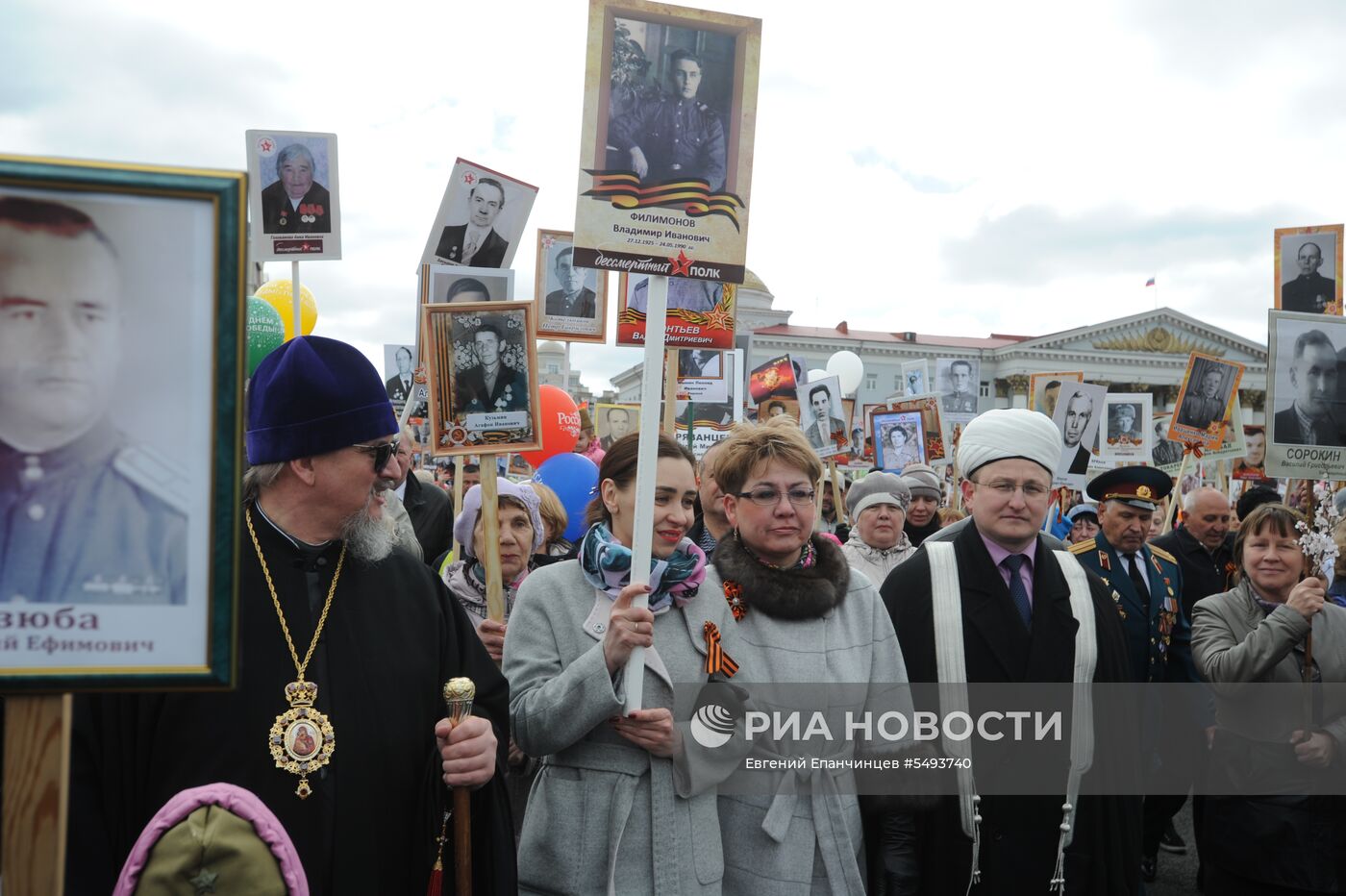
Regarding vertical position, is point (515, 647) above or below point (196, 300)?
below

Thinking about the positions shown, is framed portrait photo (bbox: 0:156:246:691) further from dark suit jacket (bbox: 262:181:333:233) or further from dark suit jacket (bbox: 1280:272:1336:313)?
dark suit jacket (bbox: 1280:272:1336:313)

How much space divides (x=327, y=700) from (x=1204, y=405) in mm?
9809

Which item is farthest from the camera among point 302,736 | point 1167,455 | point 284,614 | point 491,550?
point 1167,455

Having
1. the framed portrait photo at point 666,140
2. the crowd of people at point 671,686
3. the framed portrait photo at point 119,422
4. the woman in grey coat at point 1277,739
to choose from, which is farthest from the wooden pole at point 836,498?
the framed portrait photo at point 119,422

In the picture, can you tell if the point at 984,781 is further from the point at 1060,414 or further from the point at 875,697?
the point at 1060,414

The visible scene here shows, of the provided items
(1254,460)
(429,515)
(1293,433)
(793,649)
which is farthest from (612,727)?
(1254,460)

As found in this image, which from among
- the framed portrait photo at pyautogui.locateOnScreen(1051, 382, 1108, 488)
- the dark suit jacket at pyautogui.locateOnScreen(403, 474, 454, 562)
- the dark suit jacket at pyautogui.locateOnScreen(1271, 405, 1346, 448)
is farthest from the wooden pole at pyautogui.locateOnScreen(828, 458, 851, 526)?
the dark suit jacket at pyautogui.locateOnScreen(1271, 405, 1346, 448)

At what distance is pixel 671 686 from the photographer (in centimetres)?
303

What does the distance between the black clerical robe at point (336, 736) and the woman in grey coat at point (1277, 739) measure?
3.24 meters

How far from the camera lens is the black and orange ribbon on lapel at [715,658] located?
3.06 metres

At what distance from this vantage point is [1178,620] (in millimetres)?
5805

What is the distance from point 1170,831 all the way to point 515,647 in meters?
5.49

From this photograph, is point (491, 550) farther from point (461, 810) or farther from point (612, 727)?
point (461, 810)

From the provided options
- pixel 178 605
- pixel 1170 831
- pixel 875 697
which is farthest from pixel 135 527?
pixel 1170 831
